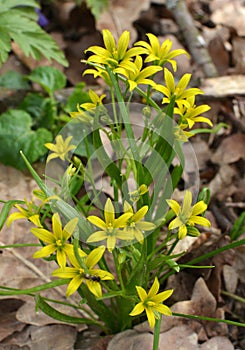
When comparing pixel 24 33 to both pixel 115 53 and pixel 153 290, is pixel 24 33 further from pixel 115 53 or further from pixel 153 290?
pixel 153 290

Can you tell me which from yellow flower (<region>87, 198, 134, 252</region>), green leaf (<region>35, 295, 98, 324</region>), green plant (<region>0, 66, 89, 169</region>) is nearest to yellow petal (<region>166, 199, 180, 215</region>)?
yellow flower (<region>87, 198, 134, 252</region>)

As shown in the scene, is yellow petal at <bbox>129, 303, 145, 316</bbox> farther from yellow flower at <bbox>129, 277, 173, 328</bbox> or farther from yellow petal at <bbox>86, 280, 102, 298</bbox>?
yellow petal at <bbox>86, 280, 102, 298</bbox>

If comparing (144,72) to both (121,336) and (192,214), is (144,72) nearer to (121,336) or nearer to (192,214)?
(192,214)

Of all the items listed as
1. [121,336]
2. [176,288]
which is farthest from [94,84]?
[121,336]

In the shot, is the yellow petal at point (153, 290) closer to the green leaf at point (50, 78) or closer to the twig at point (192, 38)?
the green leaf at point (50, 78)

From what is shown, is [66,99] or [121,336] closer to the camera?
[121,336]

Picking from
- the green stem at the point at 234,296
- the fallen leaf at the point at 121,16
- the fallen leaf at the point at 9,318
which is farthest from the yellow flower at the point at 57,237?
the fallen leaf at the point at 121,16
